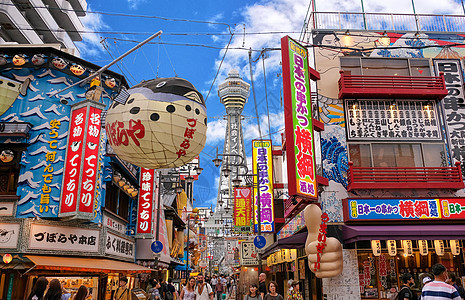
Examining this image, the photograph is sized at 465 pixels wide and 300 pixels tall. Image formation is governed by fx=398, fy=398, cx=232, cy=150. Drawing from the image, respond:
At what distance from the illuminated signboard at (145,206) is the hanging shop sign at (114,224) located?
0.85 m

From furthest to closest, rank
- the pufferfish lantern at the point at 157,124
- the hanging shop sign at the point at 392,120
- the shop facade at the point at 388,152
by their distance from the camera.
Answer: the hanging shop sign at the point at 392,120 → the shop facade at the point at 388,152 → the pufferfish lantern at the point at 157,124

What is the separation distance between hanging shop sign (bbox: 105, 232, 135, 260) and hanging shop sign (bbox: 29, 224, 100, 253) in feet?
3.00

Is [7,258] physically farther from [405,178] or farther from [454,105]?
[454,105]

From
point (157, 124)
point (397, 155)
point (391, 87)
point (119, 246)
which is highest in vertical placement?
point (391, 87)

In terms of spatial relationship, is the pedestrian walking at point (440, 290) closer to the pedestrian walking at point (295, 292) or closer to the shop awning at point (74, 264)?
the pedestrian walking at point (295, 292)

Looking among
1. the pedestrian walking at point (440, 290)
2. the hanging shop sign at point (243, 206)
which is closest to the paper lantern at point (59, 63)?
the pedestrian walking at point (440, 290)

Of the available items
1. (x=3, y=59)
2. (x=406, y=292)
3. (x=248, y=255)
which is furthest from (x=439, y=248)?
(x=248, y=255)

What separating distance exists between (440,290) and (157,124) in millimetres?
5998

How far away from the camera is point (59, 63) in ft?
53.0

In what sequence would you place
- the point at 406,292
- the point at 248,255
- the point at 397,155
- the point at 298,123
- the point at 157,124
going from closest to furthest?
the point at 157,124 < the point at 406,292 < the point at 298,123 < the point at 397,155 < the point at 248,255

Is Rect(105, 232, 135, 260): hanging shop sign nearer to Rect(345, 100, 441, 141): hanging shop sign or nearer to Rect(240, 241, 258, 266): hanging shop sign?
Rect(345, 100, 441, 141): hanging shop sign

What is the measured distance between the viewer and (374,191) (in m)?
16.1

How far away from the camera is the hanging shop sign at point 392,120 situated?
17.2 metres

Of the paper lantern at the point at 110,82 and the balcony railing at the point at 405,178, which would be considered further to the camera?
the paper lantern at the point at 110,82
